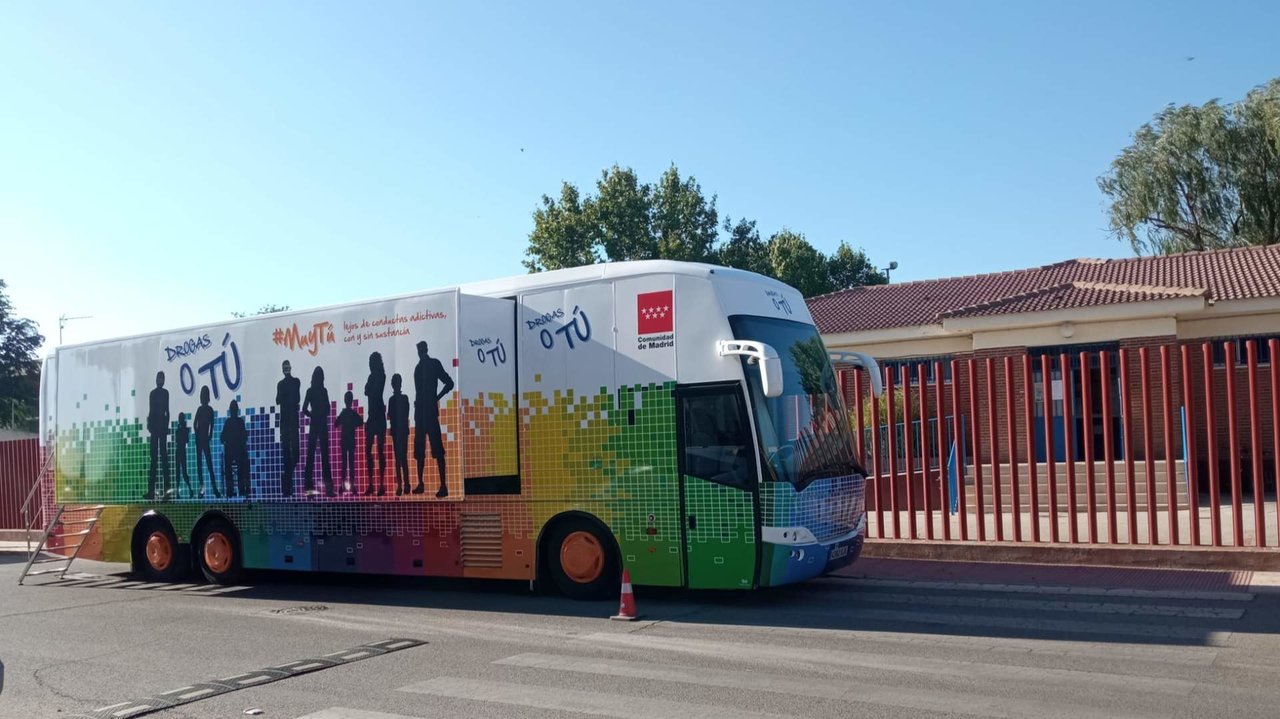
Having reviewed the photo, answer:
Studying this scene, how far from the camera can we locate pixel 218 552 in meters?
14.1

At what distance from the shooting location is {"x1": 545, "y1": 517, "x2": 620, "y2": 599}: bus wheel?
11211mm

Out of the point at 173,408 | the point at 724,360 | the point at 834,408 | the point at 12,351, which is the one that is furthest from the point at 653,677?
the point at 12,351

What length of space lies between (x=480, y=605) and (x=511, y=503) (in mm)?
1139

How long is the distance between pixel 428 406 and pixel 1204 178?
33.2 metres

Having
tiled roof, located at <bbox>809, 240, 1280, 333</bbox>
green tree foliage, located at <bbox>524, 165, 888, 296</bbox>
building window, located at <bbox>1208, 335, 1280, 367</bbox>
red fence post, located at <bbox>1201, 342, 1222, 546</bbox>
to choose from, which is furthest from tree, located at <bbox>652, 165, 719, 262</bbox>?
red fence post, located at <bbox>1201, 342, 1222, 546</bbox>

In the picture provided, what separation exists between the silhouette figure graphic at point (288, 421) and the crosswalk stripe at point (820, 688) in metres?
5.53

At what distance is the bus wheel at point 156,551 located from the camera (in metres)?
14.7

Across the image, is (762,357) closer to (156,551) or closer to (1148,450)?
(1148,450)

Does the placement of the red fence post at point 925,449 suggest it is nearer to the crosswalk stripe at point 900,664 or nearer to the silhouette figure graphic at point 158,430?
→ the crosswalk stripe at point 900,664

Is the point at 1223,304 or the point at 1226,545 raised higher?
the point at 1223,304

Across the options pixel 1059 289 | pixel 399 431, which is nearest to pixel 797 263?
pixel 1059 289

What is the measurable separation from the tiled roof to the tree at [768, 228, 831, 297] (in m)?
17.0

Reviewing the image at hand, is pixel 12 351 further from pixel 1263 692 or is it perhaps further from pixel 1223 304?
pixel 1263 692

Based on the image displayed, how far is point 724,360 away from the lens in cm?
1060
